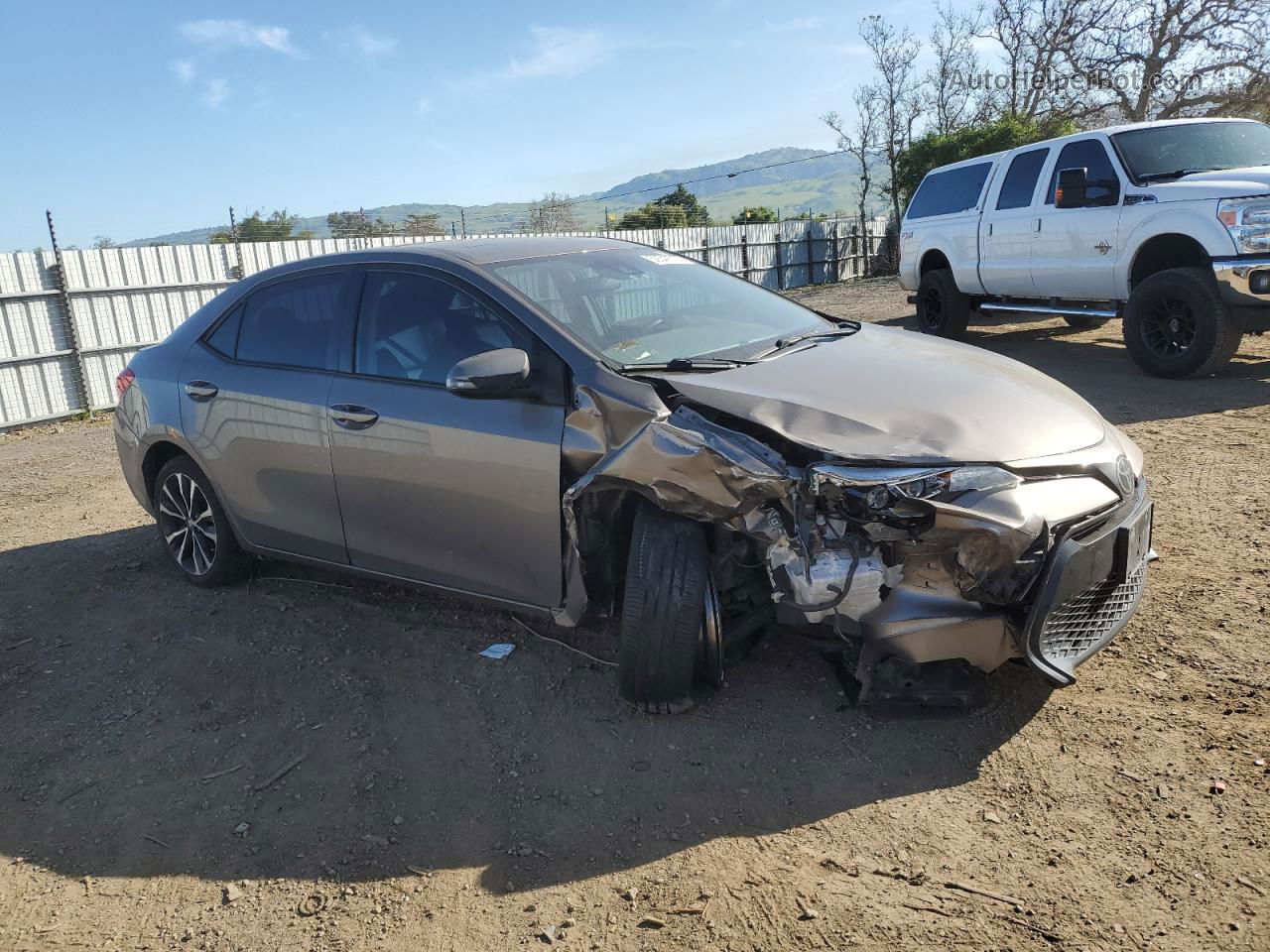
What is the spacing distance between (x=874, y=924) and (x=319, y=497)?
9.62 feet

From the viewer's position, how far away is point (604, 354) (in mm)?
3531

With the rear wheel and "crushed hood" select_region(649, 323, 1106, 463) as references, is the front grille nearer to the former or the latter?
"crushed hood" select_region(649, 323, 1106, 463)

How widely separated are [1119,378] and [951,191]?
11.3ft

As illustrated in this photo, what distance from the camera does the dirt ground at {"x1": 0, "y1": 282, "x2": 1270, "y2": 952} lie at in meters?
2.46

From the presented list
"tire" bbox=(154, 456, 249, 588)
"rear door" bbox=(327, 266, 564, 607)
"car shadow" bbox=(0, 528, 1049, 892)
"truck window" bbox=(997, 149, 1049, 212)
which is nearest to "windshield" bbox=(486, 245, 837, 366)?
"rear door" bbox=(327, 266, 564, 607)

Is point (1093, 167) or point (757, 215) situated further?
point (757, 215)

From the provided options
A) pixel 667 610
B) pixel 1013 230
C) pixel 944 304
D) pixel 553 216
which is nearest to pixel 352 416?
pixel 667 610

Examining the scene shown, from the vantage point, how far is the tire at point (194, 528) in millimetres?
4824

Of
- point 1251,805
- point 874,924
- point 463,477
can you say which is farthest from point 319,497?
point 1251,805

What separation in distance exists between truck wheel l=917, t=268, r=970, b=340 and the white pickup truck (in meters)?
0.33

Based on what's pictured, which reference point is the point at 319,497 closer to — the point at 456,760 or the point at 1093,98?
the point at 456,760

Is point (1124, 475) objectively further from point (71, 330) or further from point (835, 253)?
point (835, 253)

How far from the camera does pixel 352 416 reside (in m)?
3.98

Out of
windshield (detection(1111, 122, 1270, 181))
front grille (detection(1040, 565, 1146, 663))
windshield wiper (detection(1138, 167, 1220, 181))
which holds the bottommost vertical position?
front grille (detection(1040, 565, 1146, 663))
